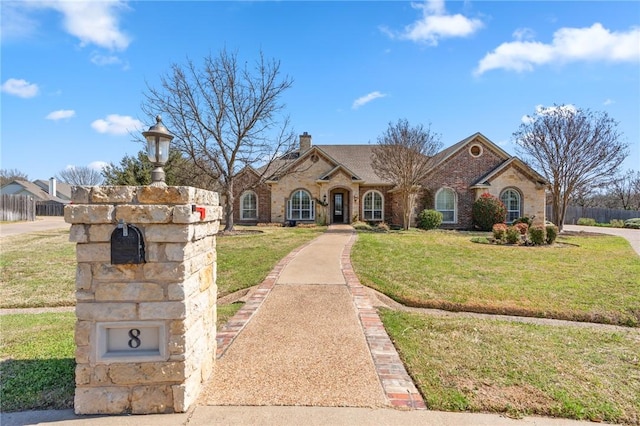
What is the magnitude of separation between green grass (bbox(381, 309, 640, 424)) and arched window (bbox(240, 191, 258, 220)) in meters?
20.0

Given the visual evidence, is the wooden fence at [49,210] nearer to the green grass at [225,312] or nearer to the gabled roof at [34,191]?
the gabled roof at [34,191]

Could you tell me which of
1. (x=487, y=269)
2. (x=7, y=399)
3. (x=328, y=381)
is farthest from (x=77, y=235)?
(x=487, y=269)

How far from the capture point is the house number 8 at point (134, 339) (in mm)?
2941

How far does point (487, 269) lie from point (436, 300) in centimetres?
318

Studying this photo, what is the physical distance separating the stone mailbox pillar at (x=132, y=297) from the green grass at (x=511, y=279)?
15.6 feet

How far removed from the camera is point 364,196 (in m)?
23.4

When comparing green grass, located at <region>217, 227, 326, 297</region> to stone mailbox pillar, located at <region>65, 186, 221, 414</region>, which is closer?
stone mailbox pillar, located at <region>65, 186, 221, 414</region>

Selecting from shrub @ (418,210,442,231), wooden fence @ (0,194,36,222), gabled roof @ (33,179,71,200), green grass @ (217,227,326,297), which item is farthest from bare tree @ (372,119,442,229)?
gabled roof @ (33,179,71,200)

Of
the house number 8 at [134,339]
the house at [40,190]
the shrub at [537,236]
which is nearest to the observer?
the house number 8 at [134,339]

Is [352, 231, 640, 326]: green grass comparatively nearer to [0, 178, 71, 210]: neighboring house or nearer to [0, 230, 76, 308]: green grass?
[0, 230, 76, 308]: green grass

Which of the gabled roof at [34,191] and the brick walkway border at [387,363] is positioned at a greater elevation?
the gabled roof at [34,191]

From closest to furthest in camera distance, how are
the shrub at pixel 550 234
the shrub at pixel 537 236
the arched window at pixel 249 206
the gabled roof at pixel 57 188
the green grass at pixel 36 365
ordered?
the green grass at pixel 36 365
the shrub at pixel 537 236
the shrub at pixel 550 234
the arched window at pixel 249 206
the gabled roof at pixel 57 188

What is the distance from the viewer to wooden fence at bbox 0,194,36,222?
85.9 ft

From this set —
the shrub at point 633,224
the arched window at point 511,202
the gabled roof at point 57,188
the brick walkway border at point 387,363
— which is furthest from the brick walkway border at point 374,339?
the gabled roof at point 57,188
